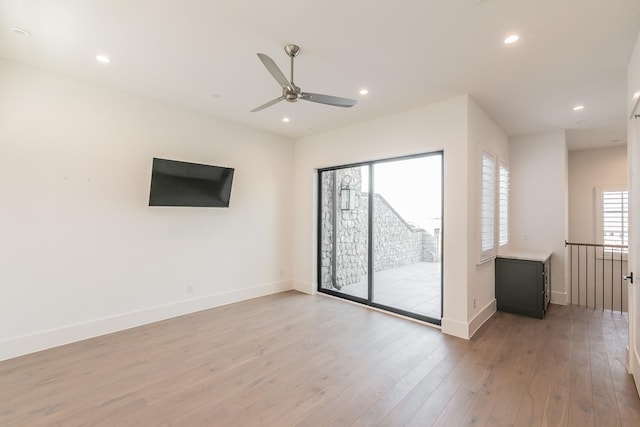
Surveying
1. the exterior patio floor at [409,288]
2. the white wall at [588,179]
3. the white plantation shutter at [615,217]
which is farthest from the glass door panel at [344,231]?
the white plantation shutter at [615,217]

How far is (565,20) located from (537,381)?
2956mm

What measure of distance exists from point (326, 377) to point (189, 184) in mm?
3012

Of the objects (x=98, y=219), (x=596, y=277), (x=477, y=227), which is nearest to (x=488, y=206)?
(x=477, y=227)

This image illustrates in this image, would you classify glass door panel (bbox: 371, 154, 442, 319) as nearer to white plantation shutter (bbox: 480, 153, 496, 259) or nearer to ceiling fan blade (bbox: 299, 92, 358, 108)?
white plantation shutter (bbox: 480, 153, 496, 259)

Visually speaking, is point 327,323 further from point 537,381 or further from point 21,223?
point 21,223

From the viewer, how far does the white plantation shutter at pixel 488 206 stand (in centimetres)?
400

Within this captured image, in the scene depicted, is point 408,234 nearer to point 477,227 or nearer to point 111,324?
point 477,227

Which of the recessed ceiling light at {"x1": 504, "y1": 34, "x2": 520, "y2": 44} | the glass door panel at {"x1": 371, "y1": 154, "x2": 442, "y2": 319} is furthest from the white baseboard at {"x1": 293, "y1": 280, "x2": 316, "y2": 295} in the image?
the recessed ceiling light at {"x1": 504, "y1": 34, "x2": 520, "y2": 44}

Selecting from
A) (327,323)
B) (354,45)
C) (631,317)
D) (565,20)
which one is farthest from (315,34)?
(631,317)

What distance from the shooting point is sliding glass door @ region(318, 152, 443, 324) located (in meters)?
4.19

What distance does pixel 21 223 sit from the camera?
2.99 metres

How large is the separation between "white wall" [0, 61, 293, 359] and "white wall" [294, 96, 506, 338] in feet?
6.55

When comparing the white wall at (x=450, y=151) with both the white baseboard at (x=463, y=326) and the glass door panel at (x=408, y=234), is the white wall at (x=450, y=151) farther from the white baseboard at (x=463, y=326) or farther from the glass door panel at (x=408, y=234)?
the glass door panel at (x=408, y=234)

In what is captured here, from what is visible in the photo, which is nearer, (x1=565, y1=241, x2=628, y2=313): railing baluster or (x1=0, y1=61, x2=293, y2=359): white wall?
(x1=0, y1=61, x2=293, y2=359): white wall
